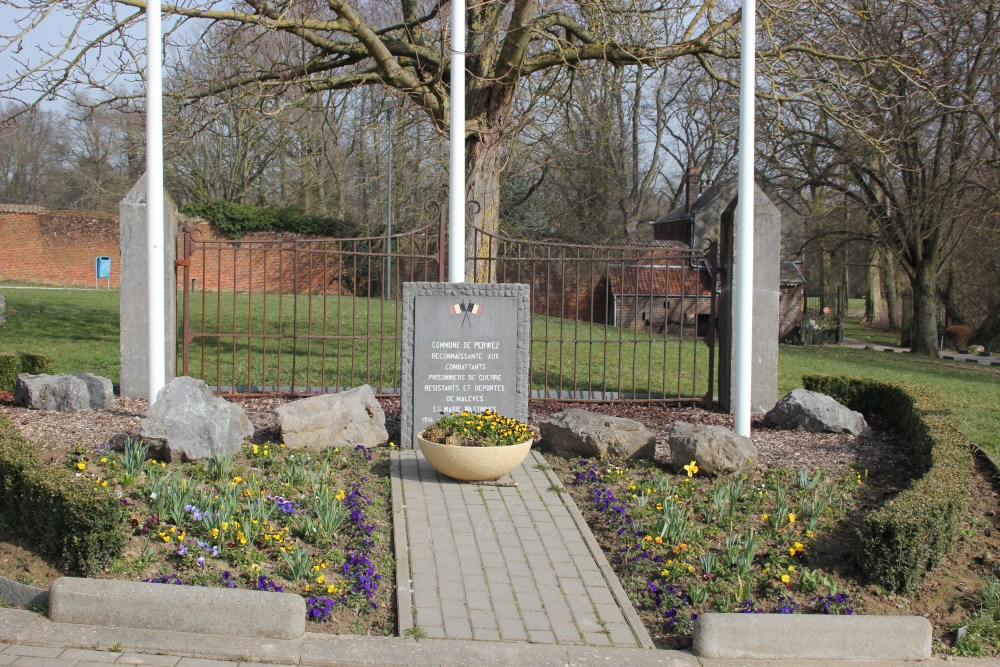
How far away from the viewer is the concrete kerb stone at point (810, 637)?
4.52 meters

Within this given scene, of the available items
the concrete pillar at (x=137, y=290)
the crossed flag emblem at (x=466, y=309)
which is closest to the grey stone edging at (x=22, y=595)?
the crossed flag emblem at (x=466, y=309)

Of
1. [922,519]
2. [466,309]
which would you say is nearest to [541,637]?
[922,519]

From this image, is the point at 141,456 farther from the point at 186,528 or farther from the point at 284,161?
the point at 284,161

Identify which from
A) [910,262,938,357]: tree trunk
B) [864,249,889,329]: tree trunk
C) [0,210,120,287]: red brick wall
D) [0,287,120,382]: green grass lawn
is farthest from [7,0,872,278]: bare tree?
[864,249,889,329]: tree trunk

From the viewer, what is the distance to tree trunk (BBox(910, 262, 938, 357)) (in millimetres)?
26547

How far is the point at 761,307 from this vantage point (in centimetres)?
1066

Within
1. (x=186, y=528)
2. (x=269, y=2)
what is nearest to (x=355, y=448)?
(x=186, y=528)

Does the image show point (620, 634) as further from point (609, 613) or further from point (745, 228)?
point (745, 228)

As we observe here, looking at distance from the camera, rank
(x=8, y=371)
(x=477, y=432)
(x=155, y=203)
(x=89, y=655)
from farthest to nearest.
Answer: (x=8, y=371), (x=155, y=203), (x=477, y=432), (x=89, y=655)

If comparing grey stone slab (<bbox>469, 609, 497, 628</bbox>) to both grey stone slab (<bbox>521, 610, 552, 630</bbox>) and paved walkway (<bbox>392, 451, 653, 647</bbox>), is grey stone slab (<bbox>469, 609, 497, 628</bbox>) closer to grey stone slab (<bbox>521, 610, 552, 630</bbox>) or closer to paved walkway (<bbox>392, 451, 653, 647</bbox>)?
paved walkway (<bbox>392, 451, 653, 647</bbox>)

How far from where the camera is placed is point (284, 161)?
3791cm

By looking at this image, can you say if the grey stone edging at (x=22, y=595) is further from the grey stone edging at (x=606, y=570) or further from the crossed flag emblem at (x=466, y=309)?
the crossed flag emblem at (x=466, y=309)

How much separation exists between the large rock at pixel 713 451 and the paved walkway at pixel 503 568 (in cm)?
107

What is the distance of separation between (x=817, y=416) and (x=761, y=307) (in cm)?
175
